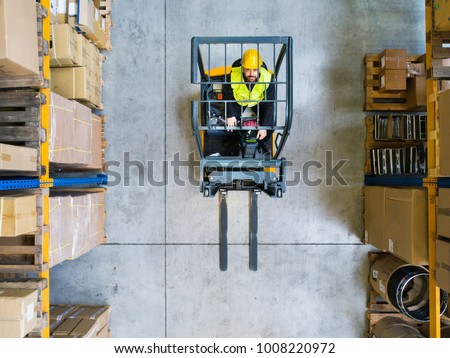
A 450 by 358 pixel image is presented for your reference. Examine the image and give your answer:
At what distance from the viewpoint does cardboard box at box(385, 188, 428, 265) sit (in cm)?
310

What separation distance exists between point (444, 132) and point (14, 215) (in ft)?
11.2

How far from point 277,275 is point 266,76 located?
239cm

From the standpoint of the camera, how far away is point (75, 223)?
3.42 m

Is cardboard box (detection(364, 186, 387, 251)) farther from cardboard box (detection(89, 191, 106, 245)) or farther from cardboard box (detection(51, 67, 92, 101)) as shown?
cardboard box (detection(51, 67, 92, 101))

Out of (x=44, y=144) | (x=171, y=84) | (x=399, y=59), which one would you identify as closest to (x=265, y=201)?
(x=171, y=84)

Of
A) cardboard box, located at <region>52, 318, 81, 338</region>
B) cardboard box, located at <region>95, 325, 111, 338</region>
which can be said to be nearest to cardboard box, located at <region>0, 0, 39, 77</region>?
cardboard box, located at <region>52, 318, 81, 338</region>

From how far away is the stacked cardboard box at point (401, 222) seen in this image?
3.10 meters

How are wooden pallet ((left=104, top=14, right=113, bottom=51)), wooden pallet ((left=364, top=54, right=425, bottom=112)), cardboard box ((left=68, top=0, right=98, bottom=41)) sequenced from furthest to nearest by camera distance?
1. wooden pallet ((left=104, top=14, right=113, bottom=51))
2. wooden pallet ((left=364, top=54, right=425, bottom=112))
3. cardboard box ((left=68, top=0, right=98, bottom=41))

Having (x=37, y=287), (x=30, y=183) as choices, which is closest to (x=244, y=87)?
(x=30, y=183)

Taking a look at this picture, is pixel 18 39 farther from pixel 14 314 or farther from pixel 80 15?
pixel 14 314

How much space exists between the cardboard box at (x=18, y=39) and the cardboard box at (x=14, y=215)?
978 millimetres

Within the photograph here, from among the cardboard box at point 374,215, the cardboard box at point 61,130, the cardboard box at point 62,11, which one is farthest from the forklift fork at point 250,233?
the cardboard box at point 62,11

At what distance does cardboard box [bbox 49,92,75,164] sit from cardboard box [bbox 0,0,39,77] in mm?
343

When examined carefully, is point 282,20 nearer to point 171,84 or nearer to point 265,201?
point 171,84
